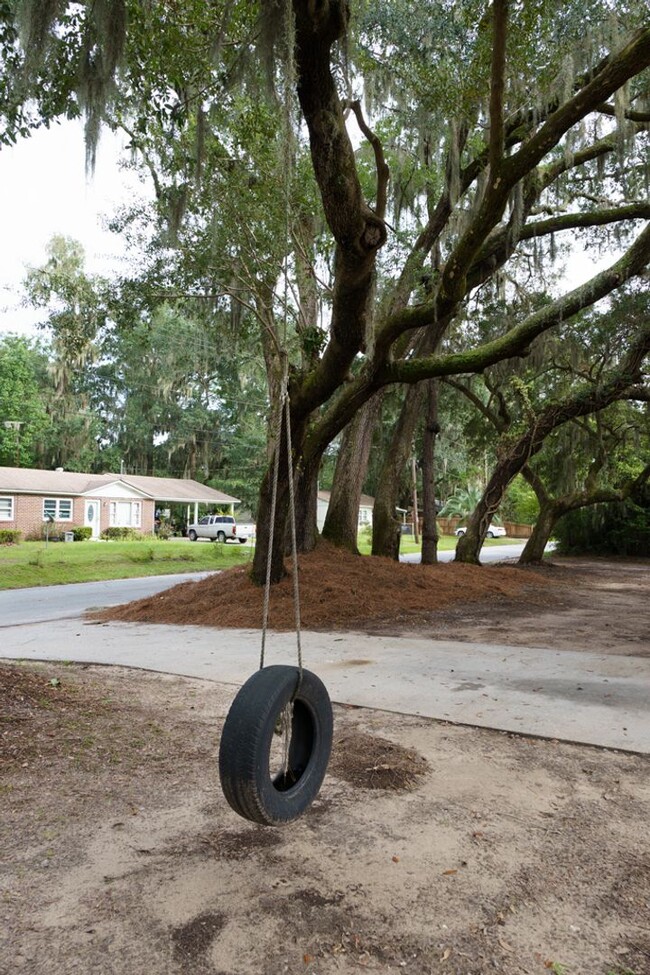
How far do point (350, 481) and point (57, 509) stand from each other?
20907mm

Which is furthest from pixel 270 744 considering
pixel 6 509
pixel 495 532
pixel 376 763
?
pixel 495 532

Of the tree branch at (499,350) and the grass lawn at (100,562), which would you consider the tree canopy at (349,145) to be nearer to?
the tree branch at (499,350)

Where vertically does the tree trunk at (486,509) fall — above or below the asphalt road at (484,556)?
above

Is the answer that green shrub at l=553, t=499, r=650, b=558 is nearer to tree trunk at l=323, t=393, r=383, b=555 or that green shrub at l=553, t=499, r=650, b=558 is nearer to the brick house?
tree trunk at l=323, t=393, r=383, b=555

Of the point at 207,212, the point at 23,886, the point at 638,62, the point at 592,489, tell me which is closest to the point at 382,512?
the point at 207,212

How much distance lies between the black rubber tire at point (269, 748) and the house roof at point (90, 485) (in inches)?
1086

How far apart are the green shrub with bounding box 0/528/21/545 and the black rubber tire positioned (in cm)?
2471

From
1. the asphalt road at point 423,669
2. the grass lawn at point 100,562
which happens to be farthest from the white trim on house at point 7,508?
the asphalt road at point 423,669

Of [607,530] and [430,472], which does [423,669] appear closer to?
[430,472]

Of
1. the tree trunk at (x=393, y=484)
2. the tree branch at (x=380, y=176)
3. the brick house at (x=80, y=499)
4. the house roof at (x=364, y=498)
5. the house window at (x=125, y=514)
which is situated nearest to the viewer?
the tree branch at (x=380, y=176)

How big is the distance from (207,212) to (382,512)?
21.3 ft

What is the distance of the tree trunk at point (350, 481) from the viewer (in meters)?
12.2

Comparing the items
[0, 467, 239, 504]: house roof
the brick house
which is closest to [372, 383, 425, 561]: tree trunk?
the brick house

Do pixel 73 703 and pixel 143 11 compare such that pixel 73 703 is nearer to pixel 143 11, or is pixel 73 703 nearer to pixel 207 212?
pixel 143 11
